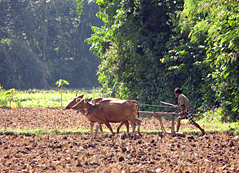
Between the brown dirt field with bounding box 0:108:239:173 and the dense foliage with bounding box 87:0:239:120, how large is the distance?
3294 millimetres

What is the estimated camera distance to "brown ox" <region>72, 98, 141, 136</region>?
1041 cm

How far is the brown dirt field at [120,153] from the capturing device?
6910mm

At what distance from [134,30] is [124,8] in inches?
57.8

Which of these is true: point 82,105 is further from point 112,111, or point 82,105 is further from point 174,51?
point 174,51

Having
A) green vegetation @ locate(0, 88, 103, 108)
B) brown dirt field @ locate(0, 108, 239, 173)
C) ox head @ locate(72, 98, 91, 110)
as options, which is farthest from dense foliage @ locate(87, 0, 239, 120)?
ox head @ locate(72, 98, 91, 110)

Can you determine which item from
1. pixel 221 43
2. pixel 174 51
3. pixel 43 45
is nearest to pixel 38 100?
pixel 174 51

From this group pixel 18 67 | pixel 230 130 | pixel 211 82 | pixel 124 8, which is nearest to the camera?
pixel 230 130

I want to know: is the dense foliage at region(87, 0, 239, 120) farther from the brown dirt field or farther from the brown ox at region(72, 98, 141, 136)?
the brown ox at region(72, 98, 141, 136)

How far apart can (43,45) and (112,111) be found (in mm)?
50169

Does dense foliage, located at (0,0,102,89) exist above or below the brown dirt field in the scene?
above

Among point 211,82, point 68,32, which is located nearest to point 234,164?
point 211,82

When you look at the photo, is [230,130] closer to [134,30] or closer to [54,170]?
[54,170]

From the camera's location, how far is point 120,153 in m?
8.15

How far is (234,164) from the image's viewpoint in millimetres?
6977
